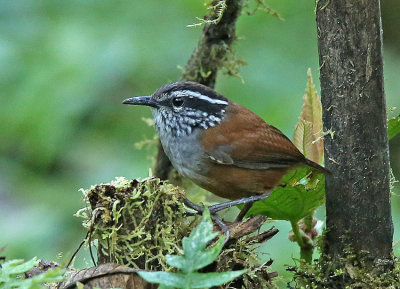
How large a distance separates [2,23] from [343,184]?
4.62 metres

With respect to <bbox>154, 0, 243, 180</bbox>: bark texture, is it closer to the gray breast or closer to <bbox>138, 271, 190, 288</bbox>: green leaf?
the gray breast

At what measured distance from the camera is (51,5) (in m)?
6.77

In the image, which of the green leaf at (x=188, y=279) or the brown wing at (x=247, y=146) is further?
the brown wing at (x=247, y=146)

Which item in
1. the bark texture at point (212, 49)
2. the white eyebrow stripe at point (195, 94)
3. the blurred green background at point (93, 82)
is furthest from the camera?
the blurred green background at point (93, 82)

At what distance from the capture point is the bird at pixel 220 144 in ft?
11.5

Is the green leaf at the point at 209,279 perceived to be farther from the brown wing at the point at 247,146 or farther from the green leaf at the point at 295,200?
the brown wing at the point at 247,146

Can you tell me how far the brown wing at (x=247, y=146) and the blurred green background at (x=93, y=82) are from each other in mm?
2190

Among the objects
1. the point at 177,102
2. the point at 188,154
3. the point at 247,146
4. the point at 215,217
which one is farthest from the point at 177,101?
the point at 215,217

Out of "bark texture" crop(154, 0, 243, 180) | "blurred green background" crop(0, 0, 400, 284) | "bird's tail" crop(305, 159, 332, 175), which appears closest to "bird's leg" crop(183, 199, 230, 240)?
"bird's tail" crop(305, 159, 332, 175)

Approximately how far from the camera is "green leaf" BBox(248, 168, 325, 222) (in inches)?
129

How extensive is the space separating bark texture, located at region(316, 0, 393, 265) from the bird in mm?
288

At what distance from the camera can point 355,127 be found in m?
3.10

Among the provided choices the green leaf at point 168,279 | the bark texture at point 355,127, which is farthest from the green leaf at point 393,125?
the green leaf at point 168,279

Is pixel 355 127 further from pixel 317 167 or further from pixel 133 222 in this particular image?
pixel 133 222
